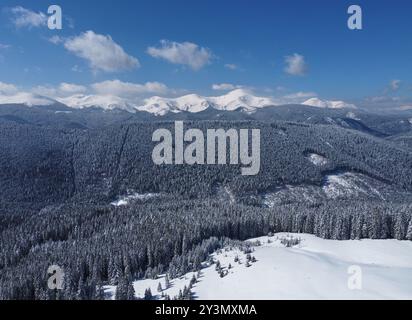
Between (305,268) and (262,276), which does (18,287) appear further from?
(305,268)

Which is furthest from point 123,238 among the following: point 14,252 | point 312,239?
point 312,239

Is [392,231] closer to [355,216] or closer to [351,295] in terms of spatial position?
[355,216]
